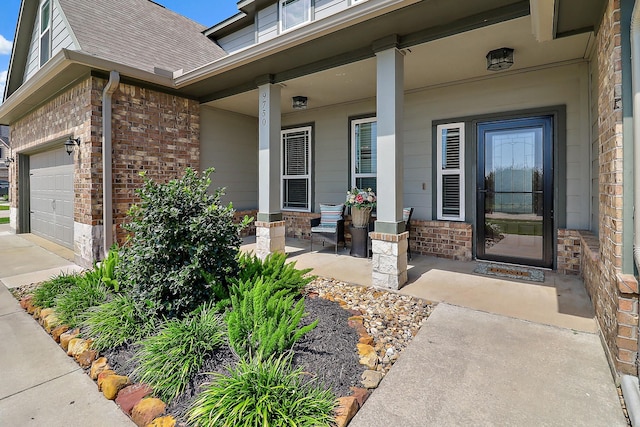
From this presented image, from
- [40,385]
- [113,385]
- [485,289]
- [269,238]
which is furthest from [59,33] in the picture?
[485,289]

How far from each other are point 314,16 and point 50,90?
5.23 metres

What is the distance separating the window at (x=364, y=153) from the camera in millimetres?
6348

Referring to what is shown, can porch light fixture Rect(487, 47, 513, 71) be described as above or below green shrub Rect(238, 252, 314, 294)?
above

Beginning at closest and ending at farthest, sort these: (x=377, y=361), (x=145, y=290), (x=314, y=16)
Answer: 1. (x=377, y=361)
2. (x=145, y=290)
3. (x=314, y=16)

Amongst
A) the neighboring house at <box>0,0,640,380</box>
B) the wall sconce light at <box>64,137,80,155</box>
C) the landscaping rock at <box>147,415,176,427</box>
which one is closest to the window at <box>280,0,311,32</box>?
the neighboring house at <box>0,0,640,380</box>

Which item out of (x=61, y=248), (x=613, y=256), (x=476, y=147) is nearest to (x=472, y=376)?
(x=613, y=256)

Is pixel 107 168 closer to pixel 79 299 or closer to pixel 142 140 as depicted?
pixel 142 140

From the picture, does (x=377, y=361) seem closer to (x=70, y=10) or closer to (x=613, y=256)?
(x=613, y=256)

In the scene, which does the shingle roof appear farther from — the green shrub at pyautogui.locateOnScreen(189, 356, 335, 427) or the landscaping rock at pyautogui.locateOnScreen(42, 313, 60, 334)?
the green shrub at pyautogui.locateOnScreen(189, 356, 335, 427)

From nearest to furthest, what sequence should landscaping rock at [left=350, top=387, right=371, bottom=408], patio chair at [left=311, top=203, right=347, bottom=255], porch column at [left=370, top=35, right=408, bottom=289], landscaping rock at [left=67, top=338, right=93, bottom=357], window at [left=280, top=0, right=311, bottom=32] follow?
landscaping rock at [left=350, top=387, right=371, bottom=408] → landscaping rock at [left=67, top=338, right=93, bottom=357] → porch column at [left=370, top=35, right=408, bottom=289] → patio chair at [left=311, top=203, right=347, bottom=255] → window at [left=280, top=0, right=311, bottom=32]

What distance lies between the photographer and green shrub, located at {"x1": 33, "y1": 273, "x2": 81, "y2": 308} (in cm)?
344

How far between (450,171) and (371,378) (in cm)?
420

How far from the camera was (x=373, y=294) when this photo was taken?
3.83m

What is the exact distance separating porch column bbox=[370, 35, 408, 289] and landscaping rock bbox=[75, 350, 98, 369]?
2.91 m
